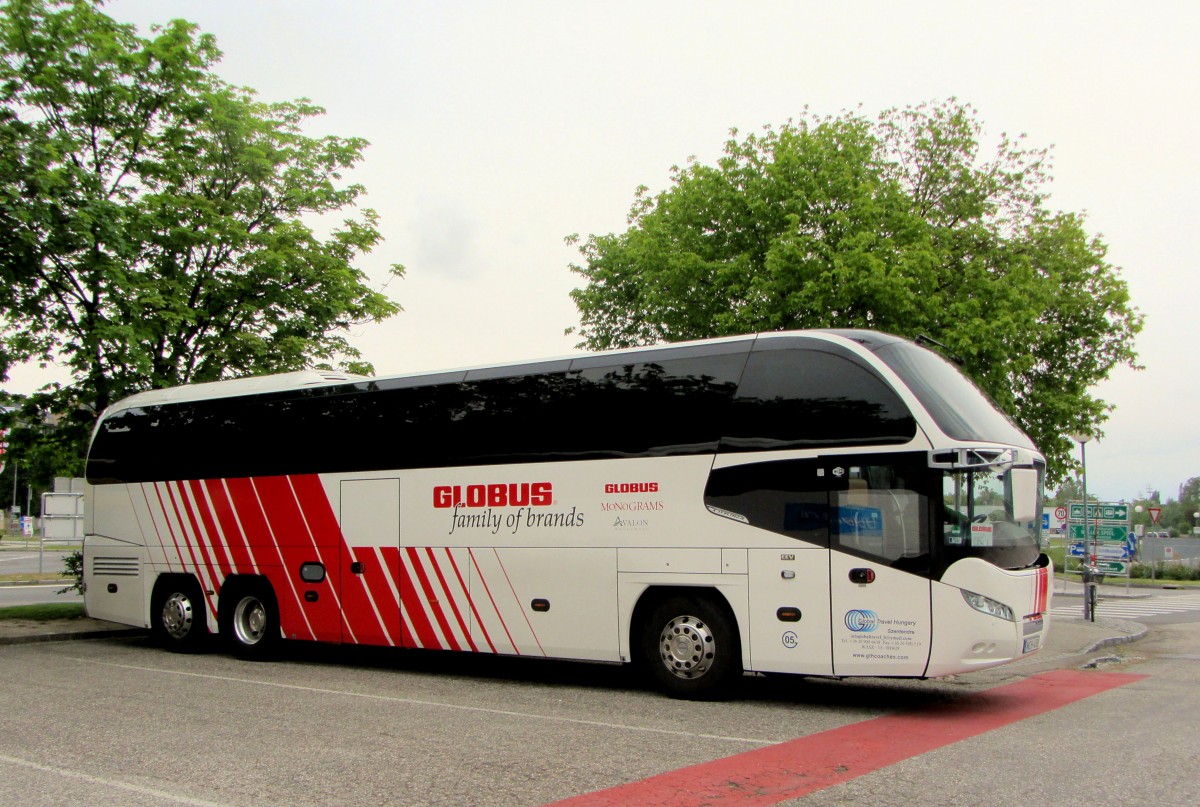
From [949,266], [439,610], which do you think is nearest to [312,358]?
[439,610]

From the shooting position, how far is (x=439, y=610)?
13070 mm

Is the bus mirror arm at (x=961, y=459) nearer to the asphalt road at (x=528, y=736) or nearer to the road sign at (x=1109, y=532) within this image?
the asphalt road at (x=528, y=736)

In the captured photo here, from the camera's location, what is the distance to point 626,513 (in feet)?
37.8

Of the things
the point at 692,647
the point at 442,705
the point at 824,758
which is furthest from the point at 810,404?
the point at 442,705

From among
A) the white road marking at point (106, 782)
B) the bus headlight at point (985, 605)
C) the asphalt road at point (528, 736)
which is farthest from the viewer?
the bus headlight at point (985, 605)

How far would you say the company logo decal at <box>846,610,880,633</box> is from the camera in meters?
9.96

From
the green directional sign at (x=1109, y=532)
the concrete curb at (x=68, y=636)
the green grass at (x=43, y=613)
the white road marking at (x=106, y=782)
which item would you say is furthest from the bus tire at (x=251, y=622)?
the green directional sign at (x=1109, y=532)

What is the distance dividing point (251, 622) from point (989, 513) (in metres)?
10.1

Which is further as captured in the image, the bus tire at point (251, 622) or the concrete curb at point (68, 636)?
the concrete curb at point (68, 636)

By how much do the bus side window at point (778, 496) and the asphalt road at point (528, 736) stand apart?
174cm

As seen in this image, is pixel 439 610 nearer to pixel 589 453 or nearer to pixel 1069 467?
pixel 589 453

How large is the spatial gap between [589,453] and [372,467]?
3.34 m

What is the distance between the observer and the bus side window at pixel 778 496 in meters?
10.3

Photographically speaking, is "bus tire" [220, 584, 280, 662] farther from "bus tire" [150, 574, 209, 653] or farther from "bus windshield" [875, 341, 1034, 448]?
"bus windshield" [875, 341, 1034, 448]
